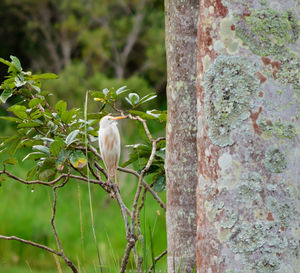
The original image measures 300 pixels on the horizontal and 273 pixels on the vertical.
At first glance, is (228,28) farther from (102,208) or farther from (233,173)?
(102,208)

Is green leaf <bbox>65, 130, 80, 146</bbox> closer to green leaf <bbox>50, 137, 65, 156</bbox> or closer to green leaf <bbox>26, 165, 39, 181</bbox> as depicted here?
green leaf <bbox>50, 137, 65, 156</bbox>

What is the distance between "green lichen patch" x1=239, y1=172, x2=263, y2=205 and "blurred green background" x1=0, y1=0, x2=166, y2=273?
9.02ft

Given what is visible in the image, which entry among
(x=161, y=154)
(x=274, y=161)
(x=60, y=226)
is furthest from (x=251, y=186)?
(x=60, y=226)

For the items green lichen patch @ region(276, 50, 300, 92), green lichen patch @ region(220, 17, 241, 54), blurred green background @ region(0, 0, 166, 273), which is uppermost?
green lichen patch @ region(220, 17, 241, 54)

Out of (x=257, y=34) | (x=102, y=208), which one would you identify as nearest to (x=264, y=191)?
(x=257, y=34)

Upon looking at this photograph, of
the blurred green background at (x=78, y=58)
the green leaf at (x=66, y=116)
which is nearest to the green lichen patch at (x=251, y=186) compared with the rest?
the green leaf at (x=66, y=116)

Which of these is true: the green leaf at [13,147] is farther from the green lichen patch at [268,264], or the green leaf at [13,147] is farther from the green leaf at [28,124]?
the green lichen patch at [268,264]

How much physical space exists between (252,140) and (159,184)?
79 centimetres

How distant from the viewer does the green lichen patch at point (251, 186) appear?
1087mm

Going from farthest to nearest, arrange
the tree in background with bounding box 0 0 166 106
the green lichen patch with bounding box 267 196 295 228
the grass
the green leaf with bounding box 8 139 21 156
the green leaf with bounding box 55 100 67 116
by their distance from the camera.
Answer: the tree in background with bounding box 0 0 166 106, the grass, the green leaf with bounding box 8 139 21 156, the green leaf with bounding box 55 100 67 116, the green lichen patch with bounding box 267 196 295 228

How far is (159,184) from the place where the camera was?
1.84 m

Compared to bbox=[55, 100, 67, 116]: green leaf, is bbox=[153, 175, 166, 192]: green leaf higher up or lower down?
lower down

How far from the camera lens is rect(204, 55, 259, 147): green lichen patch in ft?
3.64

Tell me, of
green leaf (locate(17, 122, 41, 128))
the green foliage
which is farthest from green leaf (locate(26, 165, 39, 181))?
green leaf (locate(17, 122, 41, 128))
